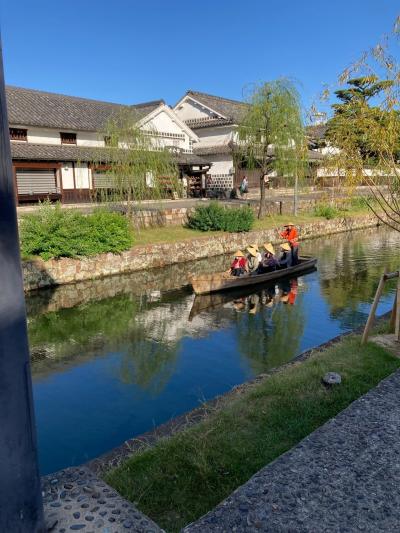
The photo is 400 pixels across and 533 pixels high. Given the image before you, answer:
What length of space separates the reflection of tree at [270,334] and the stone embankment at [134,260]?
6.27 metres

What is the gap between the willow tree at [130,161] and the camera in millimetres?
18656

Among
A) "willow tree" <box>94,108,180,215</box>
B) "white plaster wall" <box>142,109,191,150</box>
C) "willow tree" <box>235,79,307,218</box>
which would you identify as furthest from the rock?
"white plaster wall" <box>142,109,191,150</box>

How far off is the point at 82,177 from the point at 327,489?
24.1m

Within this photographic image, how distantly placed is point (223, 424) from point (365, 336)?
358 centimetres

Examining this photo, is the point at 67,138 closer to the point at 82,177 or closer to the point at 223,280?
the point at 82,177

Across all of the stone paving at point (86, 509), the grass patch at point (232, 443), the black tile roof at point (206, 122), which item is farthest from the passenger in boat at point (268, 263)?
the black tile roof at point (206, 122)

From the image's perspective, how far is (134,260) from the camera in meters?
17.6

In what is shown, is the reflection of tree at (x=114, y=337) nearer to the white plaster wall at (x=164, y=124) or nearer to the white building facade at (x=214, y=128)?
the white plaster wall at (x=164, y=124)

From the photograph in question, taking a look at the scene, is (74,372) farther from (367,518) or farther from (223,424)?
(367,518)

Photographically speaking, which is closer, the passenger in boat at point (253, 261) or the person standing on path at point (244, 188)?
the passenger in boat at point (253, 261)

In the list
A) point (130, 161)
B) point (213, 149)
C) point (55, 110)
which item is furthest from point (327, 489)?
point (213, 149)

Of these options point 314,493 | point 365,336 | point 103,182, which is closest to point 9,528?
point 314,493

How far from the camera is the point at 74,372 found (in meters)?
9.07

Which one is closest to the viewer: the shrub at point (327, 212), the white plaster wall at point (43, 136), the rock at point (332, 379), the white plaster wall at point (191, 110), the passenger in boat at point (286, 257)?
the rock at point (332, 379)
